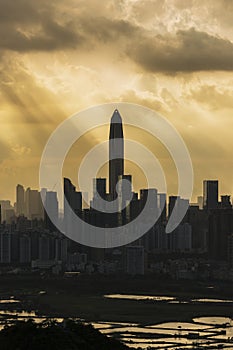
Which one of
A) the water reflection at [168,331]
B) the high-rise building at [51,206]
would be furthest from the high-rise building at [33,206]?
the water reflection at [168,331]

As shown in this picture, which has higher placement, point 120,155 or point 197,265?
point 120,155

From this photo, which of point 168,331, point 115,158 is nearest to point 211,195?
point 115,158

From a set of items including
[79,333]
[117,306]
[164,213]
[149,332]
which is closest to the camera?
[79,333]

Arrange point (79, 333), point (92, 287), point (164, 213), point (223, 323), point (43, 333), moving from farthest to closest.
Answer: point (164, 213)
point (92, 287)
point (223, 323)
point (79, 333)
point (43, 333)

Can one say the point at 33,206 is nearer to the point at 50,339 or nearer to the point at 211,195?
the point at 211,195

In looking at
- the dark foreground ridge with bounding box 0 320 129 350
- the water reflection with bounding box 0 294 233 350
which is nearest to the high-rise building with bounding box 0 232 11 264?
the water reflection with bounding box 0 294 233 350

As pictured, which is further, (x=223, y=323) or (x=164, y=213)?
(x=164, y=213)

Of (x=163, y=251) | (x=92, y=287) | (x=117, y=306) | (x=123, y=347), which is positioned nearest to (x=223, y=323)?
(x=117, y=306)

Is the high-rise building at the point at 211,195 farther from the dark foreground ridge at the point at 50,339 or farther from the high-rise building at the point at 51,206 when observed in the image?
the dark foreground ridge at the point at 50,339

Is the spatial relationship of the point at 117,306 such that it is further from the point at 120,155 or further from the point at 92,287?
the point at 120,155
